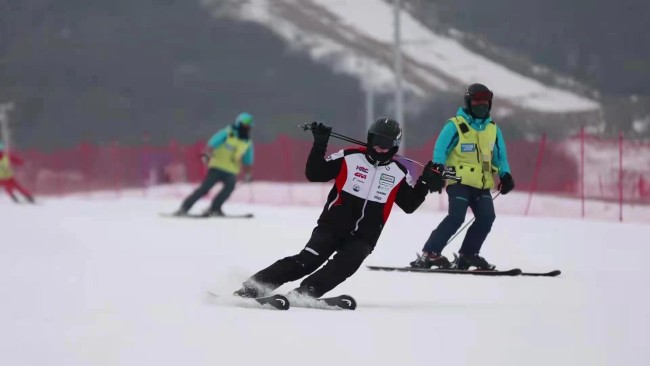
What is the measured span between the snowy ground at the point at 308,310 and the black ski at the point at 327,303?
111 mm

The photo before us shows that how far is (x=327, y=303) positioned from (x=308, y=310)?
0.17 m

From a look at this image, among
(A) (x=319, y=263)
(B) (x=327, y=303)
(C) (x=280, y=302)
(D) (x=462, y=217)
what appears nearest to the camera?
(C) (x=280, y=302)

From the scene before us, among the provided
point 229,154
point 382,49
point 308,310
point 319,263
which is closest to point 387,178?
point 319,263

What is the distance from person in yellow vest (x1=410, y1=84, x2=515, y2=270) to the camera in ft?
35.7

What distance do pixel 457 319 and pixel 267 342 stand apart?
1595 mm

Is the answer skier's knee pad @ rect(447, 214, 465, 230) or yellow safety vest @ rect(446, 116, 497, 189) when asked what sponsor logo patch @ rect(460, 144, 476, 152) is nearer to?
yellow safety vest @ rect(446, 116, 497, 189)

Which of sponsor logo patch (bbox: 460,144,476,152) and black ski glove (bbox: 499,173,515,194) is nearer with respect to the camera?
black ski glove (bbox: 499,173,515,194)

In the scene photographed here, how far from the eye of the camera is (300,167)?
3116 cm

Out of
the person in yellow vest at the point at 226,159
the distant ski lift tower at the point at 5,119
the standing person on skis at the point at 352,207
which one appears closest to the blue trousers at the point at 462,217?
the standing person on skis at the point at 352,207

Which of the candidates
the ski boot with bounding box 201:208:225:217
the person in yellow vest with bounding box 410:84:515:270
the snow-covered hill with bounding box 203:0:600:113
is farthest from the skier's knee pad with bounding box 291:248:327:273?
the snow-covered hill with bounding box 203:0:600:113

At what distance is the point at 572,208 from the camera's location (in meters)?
22.2

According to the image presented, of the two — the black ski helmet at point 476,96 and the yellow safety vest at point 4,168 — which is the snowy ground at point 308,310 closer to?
the black ski helmet at point 476,96

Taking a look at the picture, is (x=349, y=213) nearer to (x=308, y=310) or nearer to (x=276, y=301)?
(x=308, y=310)

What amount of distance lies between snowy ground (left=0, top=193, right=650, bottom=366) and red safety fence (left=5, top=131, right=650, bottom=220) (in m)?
5.57
